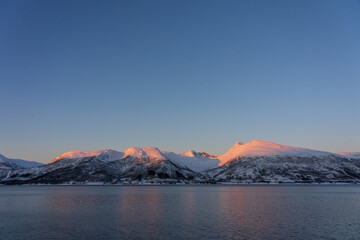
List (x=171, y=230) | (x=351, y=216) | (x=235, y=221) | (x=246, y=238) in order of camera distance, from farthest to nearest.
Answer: (x=351, y=216), (x=235, y=221), (x=171, y=230), (x=246, y=238)

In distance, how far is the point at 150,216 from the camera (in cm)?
7775

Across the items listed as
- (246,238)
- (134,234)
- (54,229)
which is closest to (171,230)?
(134,234)

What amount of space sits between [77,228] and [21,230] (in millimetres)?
11001

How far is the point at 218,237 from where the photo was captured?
51.8 m

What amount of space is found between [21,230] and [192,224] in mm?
35746

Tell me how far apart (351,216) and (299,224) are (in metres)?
22.1

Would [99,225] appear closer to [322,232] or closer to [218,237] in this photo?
[218,237]

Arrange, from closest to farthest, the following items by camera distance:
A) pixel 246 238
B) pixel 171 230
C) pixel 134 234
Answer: pixel 246 238 → pixel 134 234 → pixel 171 230

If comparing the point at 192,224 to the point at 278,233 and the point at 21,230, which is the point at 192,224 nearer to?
the point at 278,233

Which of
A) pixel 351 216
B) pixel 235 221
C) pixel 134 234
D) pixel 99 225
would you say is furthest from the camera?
pixel 351 216

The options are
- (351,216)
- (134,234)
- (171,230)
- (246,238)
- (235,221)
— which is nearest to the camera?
(246,238)

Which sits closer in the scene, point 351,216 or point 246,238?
point 246,238

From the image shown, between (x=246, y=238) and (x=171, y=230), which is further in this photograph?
(x=171, y=230)

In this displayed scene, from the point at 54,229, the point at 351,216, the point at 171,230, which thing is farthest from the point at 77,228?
the point at 351,216
